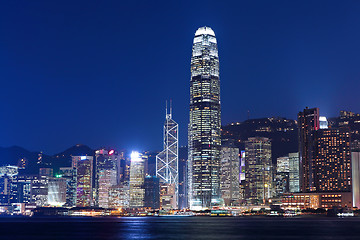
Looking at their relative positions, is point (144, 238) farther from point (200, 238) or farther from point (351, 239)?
point (351, 239)

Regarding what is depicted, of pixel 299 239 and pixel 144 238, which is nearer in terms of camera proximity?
pixel 299 239

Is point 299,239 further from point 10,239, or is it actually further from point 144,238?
point 10,239

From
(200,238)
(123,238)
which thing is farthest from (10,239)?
(200,238)

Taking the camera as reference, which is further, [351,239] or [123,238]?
[123,238]

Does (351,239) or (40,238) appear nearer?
(351,239)

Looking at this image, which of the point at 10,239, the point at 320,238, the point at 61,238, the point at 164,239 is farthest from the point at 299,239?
the point at 10,239

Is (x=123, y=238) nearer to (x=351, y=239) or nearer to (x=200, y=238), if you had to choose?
(x=200, y=238)

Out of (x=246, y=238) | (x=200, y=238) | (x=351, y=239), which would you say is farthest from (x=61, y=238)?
(x=351, y=239)
